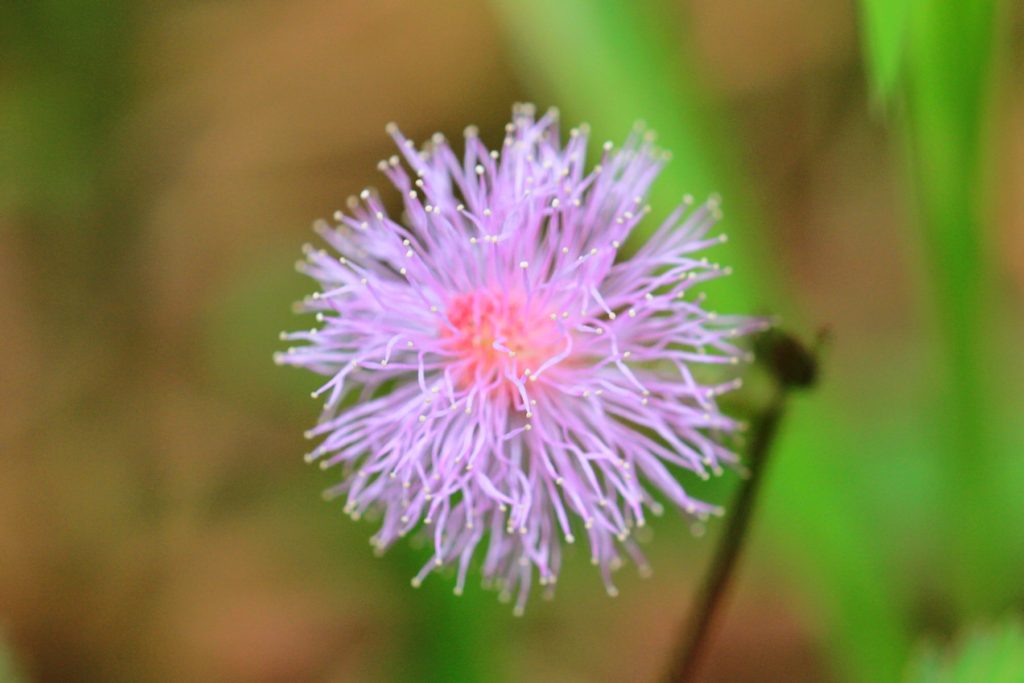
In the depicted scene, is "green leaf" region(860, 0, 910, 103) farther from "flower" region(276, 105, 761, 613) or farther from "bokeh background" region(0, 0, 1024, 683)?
"bokeh background" region(0, 0, 1024, 683)

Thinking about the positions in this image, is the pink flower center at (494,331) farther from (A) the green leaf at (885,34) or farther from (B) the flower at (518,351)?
(A) the green leaf at (885,34)

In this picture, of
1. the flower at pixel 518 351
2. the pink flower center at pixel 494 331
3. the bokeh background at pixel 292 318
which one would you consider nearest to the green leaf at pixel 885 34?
the flower at pixel 518 351

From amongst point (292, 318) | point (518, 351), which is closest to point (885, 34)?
point (518, 351)

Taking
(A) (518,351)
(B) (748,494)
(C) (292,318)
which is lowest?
(B) (748,494)

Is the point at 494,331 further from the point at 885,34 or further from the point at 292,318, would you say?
the point at 292,318

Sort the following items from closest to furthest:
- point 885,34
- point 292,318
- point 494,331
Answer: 1. point 885,34
2. point 494,331
3. point 292,318

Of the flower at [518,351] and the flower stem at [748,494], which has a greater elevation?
the flower at [518,351]

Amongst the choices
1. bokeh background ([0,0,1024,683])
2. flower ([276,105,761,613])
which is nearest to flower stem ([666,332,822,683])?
flower ([276,105,761,613])
